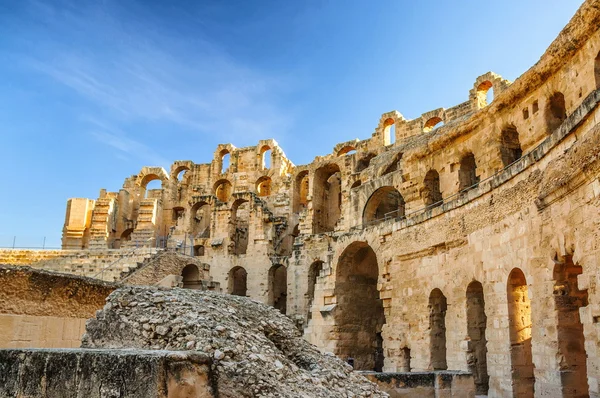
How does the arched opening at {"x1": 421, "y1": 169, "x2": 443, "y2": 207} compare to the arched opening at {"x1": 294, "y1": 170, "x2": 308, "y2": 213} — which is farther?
the arched opening at {"x1": 294, "y1": 170, "x2": 308, "y2": 213}

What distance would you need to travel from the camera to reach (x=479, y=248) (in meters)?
12.1

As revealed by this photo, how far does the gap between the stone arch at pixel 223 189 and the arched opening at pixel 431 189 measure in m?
23.6

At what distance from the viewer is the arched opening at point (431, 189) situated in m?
17.3

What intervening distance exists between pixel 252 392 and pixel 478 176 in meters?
12.3

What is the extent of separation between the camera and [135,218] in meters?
38.7

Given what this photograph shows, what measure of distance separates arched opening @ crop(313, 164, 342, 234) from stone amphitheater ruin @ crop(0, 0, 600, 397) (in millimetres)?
93

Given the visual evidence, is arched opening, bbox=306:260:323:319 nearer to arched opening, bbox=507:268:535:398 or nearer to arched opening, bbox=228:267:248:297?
arched opening, bbox=228:267:248:297

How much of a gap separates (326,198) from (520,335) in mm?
18865

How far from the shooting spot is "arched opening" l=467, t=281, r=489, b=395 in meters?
12.2

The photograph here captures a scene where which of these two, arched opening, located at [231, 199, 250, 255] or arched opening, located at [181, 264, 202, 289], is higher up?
arched opening, located at [231, 199, 250, 255]

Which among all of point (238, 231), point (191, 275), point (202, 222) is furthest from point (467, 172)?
point (202, 222)

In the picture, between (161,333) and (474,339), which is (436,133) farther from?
(161,333)

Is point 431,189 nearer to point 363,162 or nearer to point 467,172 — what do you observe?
point 467,172

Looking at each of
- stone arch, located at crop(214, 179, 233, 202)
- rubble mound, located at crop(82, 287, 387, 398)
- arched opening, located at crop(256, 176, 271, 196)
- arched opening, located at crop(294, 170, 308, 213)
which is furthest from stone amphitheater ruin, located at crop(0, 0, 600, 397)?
stone arch, located at crop(214, 179, 233, 202)
